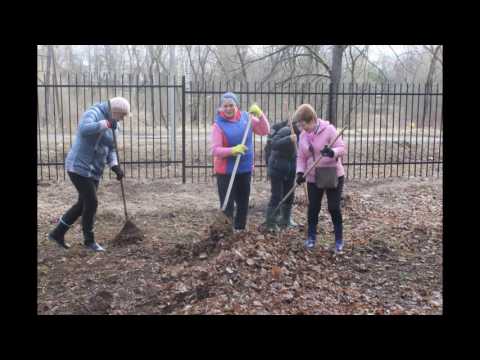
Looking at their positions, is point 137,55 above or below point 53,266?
above

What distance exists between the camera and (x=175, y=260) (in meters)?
5.32

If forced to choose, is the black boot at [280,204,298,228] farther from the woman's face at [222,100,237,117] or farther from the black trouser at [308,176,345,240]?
the woman's face at [222,100,237,117]

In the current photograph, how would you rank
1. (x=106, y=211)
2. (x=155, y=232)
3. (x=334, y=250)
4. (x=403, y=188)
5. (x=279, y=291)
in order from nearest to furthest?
1. (x=279, y=291)
2. (x=334, y=250)
3. (x=155, y=232)
4. (x=106, y=211)
5. (x=403, y=188)

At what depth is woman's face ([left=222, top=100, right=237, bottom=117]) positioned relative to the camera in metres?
5.38

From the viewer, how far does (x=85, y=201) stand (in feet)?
18.1

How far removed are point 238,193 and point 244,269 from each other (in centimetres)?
124

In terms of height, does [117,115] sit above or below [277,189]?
above

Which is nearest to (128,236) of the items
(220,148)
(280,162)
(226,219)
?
(226,219)

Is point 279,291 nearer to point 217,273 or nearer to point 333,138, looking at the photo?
point 217,273

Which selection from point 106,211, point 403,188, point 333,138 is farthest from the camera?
point 403,188

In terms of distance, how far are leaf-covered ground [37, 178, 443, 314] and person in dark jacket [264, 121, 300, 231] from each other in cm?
39

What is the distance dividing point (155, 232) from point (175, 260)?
4.87ft

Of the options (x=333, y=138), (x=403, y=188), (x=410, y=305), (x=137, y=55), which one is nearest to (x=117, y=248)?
(x=333, y=138)

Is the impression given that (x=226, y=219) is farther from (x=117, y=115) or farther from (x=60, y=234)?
(x=60, y=234)
